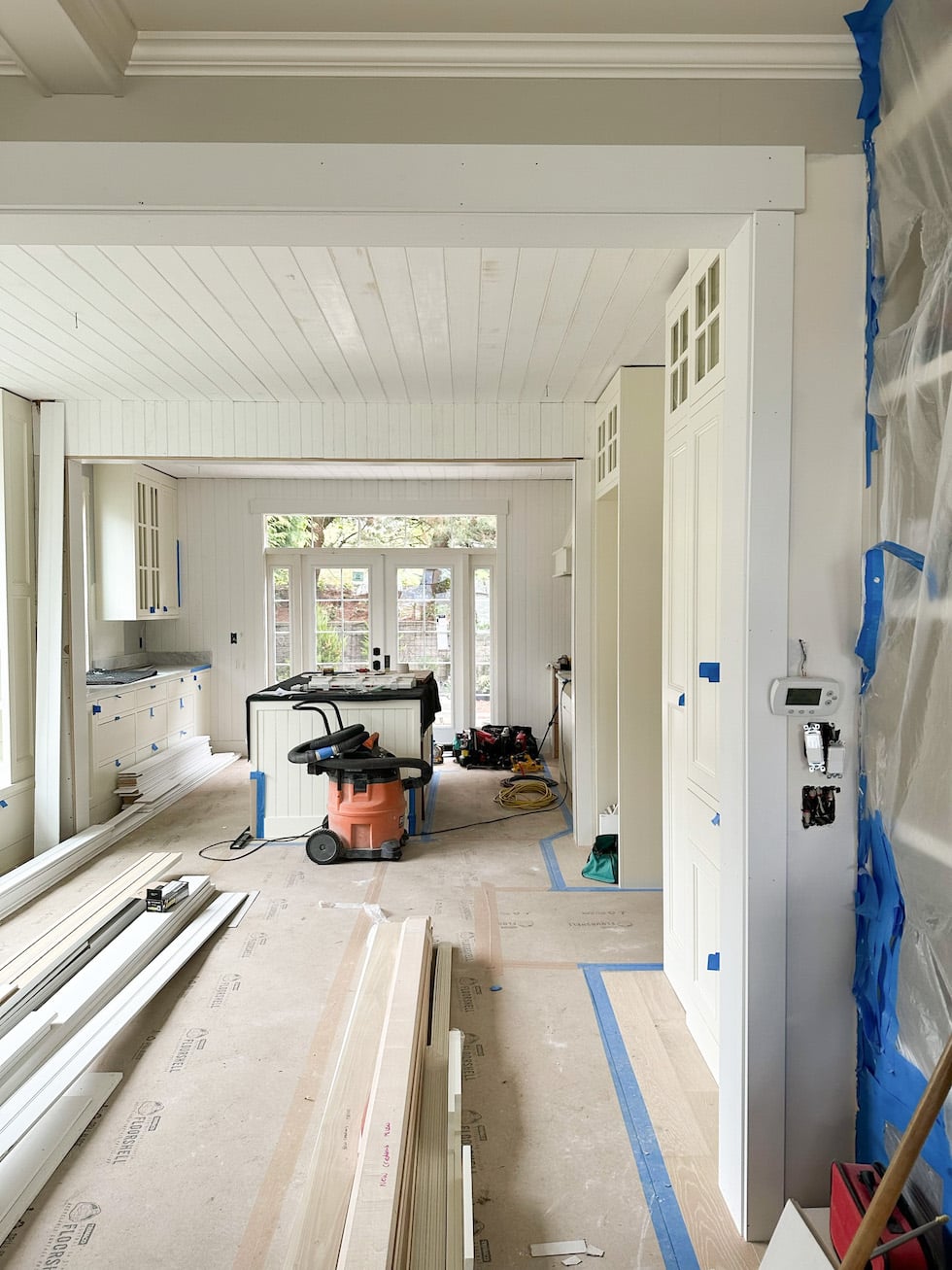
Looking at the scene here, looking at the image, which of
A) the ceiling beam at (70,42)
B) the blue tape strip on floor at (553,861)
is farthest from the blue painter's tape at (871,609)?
the blue tape strip on floor at (553,861)

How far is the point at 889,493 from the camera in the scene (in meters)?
1.59

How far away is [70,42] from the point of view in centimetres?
153

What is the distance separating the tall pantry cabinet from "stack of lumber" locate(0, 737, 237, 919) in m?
3.21

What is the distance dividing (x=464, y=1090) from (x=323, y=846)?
7.18 feet

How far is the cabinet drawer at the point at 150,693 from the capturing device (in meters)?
5.81

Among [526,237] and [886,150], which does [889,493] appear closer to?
[886,150]

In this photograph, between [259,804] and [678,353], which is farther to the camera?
[259,804]

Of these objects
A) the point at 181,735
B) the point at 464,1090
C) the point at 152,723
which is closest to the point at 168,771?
the point at 152,723

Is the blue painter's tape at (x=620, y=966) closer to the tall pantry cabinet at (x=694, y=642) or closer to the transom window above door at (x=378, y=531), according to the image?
the tall pantry cabinet at (x=694, y=642)

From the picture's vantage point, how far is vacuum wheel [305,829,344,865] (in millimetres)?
4418

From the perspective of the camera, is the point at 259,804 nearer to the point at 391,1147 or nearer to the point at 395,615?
the point at 395,615

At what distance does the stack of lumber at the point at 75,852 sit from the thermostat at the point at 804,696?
3.79 m

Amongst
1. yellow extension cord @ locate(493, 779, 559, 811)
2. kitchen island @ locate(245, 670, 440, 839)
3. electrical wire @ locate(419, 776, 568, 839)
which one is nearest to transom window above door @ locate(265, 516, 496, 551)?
yellow extension cord @ locate(493, 779, 559, 811)

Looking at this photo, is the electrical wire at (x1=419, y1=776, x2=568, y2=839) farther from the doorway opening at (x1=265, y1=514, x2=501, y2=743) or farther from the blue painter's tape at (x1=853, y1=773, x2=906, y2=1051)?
the blue painter's tape at (x1=853, y1=773, x2=906, y2=1051)
